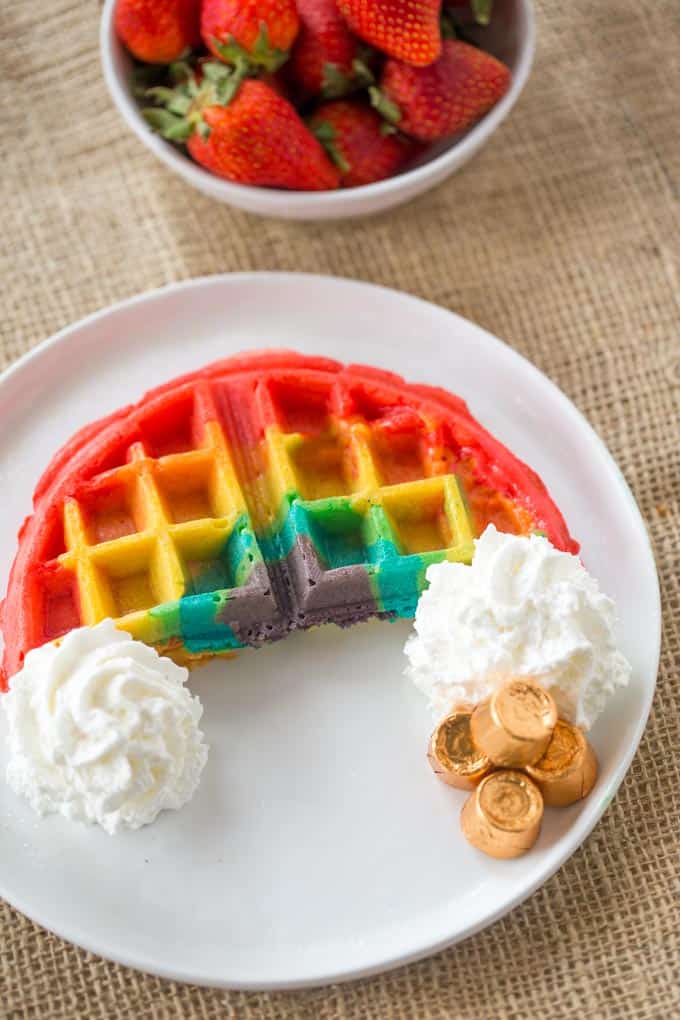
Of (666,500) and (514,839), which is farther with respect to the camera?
(666,500)

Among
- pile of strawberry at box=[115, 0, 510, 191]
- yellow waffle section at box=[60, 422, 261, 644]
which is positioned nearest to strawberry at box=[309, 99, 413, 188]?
pile of strawberry at box=[115, 0, 510, 191]

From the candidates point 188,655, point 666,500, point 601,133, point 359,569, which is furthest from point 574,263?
point 188,655

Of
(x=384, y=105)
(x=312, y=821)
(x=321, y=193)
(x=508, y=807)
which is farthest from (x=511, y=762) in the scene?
(x=384, y=105)

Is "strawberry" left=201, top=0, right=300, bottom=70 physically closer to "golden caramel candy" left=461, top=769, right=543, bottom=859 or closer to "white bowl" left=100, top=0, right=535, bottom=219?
"white bowl" left=100, top=0, right=535, bottom=219

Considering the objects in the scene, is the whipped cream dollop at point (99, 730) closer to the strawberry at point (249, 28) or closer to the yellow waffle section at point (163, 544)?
the yellow waffle section at point (163, 544)

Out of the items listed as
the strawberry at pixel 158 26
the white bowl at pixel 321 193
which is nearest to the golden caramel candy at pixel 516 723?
the white bowl at pixel 321 193

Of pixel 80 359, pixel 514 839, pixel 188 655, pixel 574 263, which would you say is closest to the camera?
pixel 514 839

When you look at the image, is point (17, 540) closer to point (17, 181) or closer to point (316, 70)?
point (17, 181)

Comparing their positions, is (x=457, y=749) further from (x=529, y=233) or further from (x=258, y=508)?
(x=529, y=233)
